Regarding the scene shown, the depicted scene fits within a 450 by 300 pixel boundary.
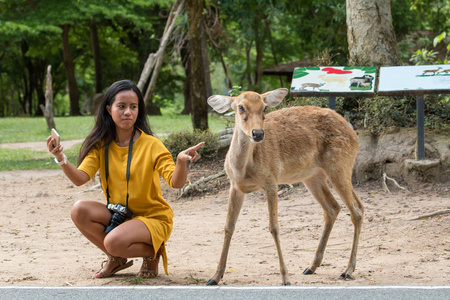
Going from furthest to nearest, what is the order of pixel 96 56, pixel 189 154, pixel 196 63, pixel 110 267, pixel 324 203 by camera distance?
pixel 96 56 < pixel 196 63 < pixel 324 203 < pixel 110 267 < pixel 189 154

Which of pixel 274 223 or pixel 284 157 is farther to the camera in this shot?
pixel 284 157

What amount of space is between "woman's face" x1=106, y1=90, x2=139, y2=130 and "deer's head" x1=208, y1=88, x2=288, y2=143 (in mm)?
714

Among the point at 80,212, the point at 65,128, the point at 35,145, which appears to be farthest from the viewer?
the point at 65,128

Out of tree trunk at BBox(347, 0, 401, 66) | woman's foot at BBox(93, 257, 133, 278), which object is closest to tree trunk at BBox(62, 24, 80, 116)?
tree trunk at BBox(347, 0, 401, 66)

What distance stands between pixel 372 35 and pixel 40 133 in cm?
1476

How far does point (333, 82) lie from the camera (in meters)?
9.13

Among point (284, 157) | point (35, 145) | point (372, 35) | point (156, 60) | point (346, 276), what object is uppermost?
point (372, 35)

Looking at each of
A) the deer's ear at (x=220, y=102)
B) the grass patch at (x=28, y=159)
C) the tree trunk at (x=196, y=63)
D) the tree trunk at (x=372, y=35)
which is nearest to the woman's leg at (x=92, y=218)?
the deer's ear at (x=220, y=102)

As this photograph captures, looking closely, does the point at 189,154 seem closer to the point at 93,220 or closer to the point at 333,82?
the point at 93,220

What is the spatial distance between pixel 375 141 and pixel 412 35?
15.9m

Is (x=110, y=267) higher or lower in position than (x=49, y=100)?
lower

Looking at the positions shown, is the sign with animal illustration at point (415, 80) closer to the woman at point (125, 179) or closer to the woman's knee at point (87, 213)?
the woman at point (125, 179)

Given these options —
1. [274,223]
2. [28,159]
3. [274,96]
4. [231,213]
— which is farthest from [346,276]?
[28,159]

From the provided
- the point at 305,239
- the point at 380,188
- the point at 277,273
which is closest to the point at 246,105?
the point at 277,273
